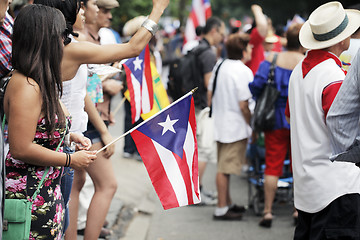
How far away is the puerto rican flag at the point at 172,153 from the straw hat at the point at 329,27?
3.22ft

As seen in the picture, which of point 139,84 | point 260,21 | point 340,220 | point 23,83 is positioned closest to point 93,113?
point 139,84

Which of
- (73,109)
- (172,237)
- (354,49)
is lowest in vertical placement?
(172,237)

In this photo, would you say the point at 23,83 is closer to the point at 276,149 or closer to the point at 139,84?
the point at 139,84

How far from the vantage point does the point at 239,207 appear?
742 centimetres

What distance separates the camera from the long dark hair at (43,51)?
336 centimetres

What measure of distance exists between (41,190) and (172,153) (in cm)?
107

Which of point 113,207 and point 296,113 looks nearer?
point 296,113

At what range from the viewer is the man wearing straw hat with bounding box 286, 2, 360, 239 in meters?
4.00

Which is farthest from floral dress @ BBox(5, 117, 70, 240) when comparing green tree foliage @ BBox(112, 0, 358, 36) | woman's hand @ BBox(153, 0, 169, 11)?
green tree foliage @ BBox(112, 0, 358, 36)

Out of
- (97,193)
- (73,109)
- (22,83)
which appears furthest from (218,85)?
(22,83)

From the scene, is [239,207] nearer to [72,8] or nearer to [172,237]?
[172,237]

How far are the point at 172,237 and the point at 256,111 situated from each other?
1.61 metres

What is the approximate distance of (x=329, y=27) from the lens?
14.1 feet

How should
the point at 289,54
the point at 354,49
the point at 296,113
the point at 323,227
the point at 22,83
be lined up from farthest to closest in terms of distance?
the point at 289,54
the point at 354,49
the point at 296,113
the point at 323,227
the point at 22,83
